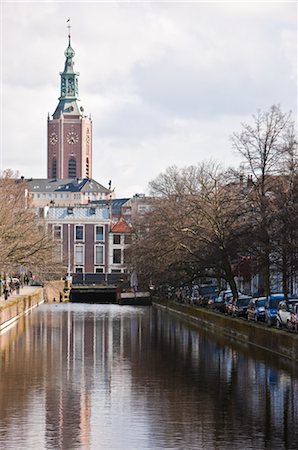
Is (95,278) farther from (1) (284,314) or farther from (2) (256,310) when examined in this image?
(1) (284,314)

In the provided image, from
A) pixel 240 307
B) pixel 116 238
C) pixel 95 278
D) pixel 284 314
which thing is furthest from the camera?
pixel 116 238

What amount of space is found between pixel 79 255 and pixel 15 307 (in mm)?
71765

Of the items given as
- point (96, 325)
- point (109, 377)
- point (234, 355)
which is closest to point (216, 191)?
point (96, 325)

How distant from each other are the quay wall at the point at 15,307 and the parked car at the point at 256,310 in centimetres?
1378

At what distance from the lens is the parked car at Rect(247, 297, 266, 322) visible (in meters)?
54.7

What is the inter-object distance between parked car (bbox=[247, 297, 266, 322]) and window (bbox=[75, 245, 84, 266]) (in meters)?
84.8

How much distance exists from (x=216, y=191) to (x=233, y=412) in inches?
1707

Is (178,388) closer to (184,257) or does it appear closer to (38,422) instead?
(38,422)

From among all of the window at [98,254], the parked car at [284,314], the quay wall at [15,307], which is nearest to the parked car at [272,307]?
the parked car at [284,314]

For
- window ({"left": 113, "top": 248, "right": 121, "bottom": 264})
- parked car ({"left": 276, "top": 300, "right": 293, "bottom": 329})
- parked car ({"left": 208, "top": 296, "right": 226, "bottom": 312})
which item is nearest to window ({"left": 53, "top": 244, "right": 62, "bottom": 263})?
window ({"left": 113, "top": 248, "right": 121, "bottom": 264})

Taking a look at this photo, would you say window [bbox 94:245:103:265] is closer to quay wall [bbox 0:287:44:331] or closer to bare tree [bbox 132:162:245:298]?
quay wall [bbox 0:287:44:331]

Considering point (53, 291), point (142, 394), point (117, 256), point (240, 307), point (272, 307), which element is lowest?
point (142, 394)

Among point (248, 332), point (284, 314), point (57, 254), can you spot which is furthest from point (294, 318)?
point (57, 254)

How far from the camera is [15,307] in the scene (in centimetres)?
7112
